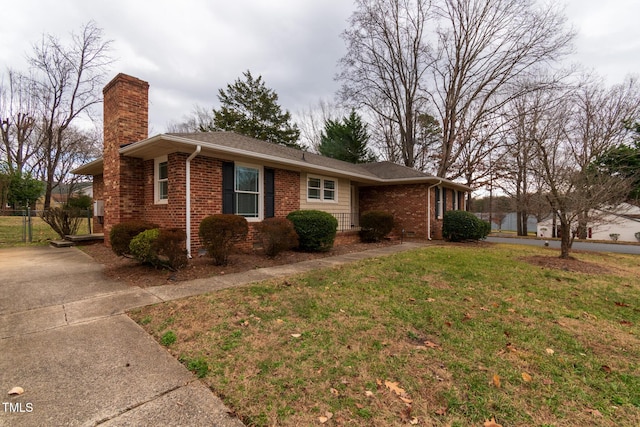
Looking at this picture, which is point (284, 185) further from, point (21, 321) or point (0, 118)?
point (0, 118)

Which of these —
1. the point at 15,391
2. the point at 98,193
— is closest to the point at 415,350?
the point at 15,391

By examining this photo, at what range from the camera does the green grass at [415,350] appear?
1.98 metres

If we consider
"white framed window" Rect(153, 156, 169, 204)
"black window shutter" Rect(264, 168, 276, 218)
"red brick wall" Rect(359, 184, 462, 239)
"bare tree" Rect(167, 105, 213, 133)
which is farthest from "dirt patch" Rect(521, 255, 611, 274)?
"bare tree" Rect(167, 105, 213, 133)

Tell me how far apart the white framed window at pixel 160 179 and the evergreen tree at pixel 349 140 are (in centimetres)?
1758

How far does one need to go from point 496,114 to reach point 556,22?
544 cm

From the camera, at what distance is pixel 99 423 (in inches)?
70.0

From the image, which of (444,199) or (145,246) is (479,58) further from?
(145,246)

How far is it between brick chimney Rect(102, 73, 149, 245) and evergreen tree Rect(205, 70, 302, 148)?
1617cm

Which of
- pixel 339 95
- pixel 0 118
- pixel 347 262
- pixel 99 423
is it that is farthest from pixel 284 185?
pixel 0 118

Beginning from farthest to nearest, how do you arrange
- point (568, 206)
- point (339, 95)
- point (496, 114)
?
point (339, 95) → point (496, 114) → point (568, 206)

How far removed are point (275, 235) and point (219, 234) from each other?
1.45 m

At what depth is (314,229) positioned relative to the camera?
8219 millimetres

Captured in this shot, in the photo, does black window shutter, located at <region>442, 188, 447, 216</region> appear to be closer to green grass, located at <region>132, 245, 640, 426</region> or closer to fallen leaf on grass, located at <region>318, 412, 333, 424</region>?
green grass, located at <region>132, 245, 640, 426</region>

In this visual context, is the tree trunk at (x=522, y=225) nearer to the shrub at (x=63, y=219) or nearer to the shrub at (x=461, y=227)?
the shrub at (x=461, y=227)
